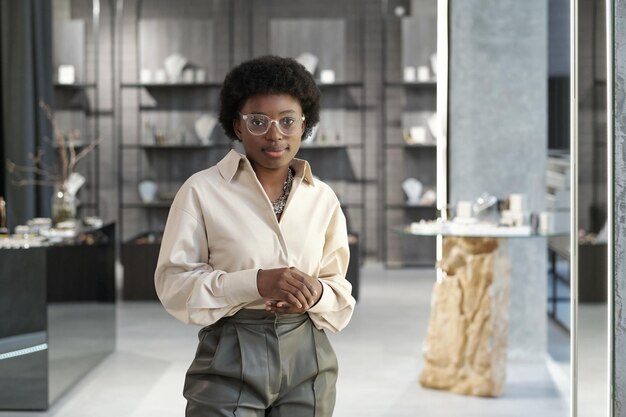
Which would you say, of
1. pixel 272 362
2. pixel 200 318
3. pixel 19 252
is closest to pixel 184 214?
pixel 200 318

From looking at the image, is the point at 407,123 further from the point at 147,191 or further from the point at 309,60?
the point at 147,191

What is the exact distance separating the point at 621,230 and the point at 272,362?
1031 millimetres

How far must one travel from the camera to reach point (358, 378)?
5801mm

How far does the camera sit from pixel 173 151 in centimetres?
1162

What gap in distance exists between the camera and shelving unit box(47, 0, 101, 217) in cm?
1131

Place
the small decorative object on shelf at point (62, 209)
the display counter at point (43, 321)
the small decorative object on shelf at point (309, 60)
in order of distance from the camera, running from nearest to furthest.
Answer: the display counter at point (43, 321)
the small decorative object on shelf at point (62, 209)
the small decorative object on shelf at point (309, 60)

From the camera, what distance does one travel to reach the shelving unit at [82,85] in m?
11.3

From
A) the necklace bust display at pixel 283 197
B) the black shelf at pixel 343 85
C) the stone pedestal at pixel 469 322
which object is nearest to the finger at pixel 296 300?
the necklace bust display at pixel 283 197

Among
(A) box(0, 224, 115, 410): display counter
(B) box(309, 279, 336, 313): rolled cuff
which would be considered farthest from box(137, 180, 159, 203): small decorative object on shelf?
(B) box(309, 279, 336, 313): rolled cuff

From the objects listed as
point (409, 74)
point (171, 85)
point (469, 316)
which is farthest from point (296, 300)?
point (171, 85)

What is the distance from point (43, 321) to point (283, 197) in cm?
322

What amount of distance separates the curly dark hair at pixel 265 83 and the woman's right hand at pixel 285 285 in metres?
0.35

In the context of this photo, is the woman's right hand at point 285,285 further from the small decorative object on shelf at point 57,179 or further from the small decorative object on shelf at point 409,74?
the small decorative object on shelf at point 409,74

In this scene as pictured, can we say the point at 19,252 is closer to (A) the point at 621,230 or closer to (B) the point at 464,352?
(B) the point at 464,352
